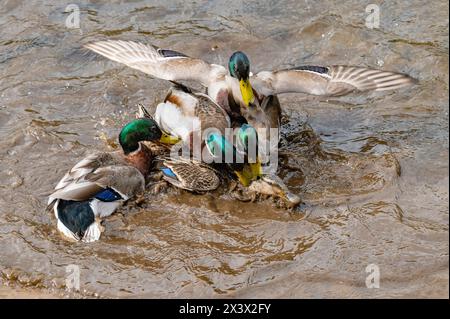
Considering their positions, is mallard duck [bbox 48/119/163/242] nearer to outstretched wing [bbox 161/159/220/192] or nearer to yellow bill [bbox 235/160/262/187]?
outstretched wing [bbox 161/159/220/192]

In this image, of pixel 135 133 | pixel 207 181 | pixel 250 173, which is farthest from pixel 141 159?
pixel 250 173

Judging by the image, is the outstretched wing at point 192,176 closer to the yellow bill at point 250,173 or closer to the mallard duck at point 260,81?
the yellow bill at point 250,173

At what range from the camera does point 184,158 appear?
645 cm

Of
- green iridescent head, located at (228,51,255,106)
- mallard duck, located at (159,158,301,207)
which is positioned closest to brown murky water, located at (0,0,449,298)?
mallard duck, located at (159,158,301,207)

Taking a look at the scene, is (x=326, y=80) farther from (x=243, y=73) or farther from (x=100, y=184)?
(x=100, y=184)

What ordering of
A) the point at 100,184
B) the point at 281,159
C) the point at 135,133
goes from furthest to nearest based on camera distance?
the point at 281,159 → the point at 135,133 → the point at 100,184

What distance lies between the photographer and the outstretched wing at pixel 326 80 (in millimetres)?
6660

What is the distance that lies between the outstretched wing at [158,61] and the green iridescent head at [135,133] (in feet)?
2.52

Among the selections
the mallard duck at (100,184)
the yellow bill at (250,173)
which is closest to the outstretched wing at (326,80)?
the yellow bill at (250,173)

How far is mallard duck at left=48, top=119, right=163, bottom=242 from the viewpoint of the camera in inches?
228

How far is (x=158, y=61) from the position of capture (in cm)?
732

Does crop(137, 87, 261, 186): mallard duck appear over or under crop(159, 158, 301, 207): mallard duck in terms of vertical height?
over

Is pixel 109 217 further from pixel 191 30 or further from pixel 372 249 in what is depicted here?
pixel 191 30

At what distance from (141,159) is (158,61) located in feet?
4.05
